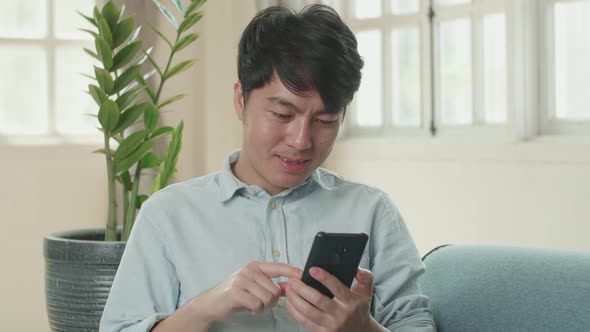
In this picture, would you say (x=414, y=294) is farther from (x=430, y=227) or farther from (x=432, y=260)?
(x=430, y=227)

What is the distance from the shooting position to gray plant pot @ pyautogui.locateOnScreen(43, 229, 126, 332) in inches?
119

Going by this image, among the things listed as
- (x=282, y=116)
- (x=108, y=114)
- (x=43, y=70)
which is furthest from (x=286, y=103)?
(x=43, y=70)

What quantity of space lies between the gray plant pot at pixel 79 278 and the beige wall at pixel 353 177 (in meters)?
1.16

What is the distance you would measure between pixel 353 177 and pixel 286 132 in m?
2.68

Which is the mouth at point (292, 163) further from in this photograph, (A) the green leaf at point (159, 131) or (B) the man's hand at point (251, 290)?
(A) the green leaf at point (159, 131)

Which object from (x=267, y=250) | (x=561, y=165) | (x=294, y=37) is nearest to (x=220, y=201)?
(x=267, y=250)

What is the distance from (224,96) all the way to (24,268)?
1.30 metres

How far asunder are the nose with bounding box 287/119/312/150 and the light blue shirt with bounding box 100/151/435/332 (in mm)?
144

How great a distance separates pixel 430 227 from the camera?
12.8 ft

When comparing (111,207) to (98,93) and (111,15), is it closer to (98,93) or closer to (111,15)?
(98,93)

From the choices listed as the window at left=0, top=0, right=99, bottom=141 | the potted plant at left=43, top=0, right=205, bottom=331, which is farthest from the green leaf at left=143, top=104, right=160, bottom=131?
the window at left=0, top=0, right=99, bottom=141

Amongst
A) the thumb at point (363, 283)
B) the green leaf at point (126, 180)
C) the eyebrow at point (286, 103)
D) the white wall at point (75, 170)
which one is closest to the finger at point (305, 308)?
the thumb at point (363, 283)

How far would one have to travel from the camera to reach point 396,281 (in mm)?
1599

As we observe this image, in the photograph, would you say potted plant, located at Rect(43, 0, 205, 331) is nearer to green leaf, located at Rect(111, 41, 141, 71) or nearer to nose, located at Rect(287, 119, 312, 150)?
green leaf, located at Rect(111, 41, 141, 71)
